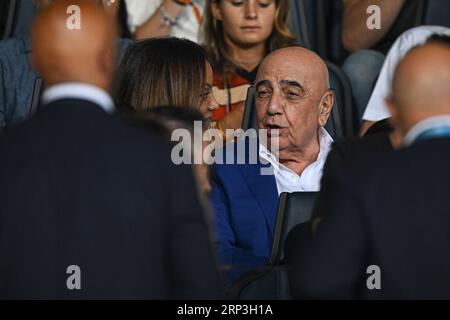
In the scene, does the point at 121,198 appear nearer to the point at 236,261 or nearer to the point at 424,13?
the point at 236,261

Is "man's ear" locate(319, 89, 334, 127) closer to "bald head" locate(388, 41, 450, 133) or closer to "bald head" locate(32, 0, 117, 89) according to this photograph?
"bald head" locate(388, 41, 450, 133)

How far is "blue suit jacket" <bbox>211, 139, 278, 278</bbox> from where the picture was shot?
13.6 ft

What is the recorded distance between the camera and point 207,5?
5398mm

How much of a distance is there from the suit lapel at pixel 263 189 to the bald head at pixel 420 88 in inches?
56.3

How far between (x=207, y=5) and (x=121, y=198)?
9.68ft

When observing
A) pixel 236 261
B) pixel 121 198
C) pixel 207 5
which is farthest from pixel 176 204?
pixel 207 5

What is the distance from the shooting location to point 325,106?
4719 millimetres

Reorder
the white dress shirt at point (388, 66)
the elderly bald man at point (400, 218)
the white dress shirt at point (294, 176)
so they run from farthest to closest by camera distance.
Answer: the white dress shirt at point (388, 66)
the white dress shirt at point (294, 176)
the elderly bald man at point (400, 218)

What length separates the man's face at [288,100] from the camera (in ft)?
15.1

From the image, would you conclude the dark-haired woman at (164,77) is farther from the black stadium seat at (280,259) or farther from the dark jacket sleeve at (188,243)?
the dark jacket sleeve at (188,243)

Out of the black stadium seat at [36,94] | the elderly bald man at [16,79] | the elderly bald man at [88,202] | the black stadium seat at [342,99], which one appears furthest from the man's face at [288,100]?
the elderly bald man at [88,202]

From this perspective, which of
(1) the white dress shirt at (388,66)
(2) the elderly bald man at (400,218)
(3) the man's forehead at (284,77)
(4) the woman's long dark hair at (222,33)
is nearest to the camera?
(2) the elderly bald man at (400,218)

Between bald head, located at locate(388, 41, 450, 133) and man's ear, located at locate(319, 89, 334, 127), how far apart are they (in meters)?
1.87

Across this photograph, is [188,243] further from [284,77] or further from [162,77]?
[284,77]
